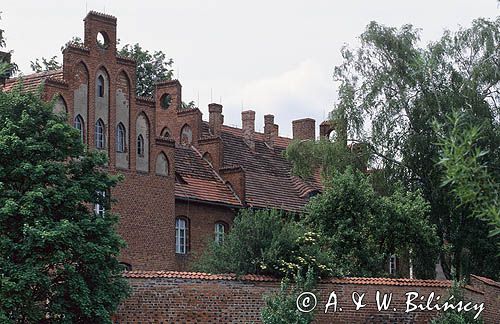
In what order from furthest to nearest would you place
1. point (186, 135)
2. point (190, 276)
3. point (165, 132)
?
point (186, 135) < point (165, 132) < point (190, 276)

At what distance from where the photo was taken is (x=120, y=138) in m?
39.9

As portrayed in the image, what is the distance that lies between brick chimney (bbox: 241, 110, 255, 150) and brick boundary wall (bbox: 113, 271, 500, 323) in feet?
70.3

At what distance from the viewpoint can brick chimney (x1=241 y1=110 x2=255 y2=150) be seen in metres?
52.5

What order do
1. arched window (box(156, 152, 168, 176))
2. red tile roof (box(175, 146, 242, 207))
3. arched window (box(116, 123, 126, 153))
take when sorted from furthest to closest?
red tile roof (box(175, 146, 242, 207)) → arched window (box(156, 152, 168, 176)) → arched window (box(116, 123, 126, 153))

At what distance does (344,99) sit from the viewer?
138 ft

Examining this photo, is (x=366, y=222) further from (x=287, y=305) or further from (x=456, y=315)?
(x=287, y=305)

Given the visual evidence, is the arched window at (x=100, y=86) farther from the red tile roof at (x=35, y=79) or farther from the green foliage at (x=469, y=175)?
the green foliage at (x=469, y=175)

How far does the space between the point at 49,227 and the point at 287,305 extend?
6.23m

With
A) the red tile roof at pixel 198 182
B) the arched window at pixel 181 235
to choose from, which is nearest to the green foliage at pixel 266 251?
the arched window at pixel 181 235

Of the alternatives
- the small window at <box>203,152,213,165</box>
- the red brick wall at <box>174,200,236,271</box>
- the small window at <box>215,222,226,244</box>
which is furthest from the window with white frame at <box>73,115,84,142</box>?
the small window at <box>203,152,213,165</box>

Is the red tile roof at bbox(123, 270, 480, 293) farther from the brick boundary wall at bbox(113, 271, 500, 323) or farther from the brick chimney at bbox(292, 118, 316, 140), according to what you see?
the brick chimney at bbox(292, 118, 316, 140)

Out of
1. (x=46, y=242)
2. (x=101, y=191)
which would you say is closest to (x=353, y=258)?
(x=101, y=191)

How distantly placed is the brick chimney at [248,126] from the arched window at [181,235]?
9.28 meters

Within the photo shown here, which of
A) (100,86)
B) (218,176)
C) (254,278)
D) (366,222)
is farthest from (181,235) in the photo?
(254,278)
